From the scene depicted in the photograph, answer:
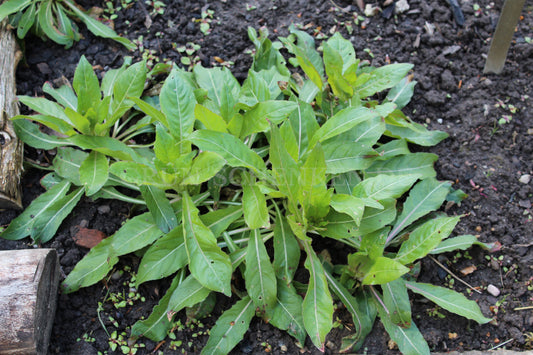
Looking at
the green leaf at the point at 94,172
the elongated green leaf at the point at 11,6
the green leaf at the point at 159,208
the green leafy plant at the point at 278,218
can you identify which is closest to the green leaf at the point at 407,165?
the green leafy plant at the point at 278,218

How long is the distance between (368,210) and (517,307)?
1.13 m

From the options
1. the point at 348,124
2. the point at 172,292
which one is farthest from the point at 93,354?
the point at 348,124

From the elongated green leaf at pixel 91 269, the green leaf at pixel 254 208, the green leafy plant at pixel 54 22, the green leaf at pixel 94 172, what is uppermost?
the green leafy plant at pixel 54 22

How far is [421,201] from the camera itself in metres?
2.96

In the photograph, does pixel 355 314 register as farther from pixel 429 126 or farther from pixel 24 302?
pixel 24 302

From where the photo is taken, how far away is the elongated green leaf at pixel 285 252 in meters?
2.69

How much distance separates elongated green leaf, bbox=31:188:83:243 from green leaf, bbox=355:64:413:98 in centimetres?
206

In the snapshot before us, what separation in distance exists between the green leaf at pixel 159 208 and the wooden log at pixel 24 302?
62 centimetres

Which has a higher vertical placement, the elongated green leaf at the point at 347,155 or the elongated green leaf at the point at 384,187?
the elongated green leaf at the point at 347,155

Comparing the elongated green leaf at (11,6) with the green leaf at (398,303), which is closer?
the green leaf at (398,303)

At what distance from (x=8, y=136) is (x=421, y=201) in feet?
9.04

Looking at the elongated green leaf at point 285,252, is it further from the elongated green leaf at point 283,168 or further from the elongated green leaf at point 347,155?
the elongated green leaf at point 347,155

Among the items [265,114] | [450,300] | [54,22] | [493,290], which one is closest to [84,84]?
[54,22]

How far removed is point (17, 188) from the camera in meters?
2.92
